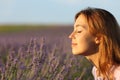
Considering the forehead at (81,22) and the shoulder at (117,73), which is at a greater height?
the forehead at (81,22)

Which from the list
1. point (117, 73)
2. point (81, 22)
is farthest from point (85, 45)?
point (117, 73)

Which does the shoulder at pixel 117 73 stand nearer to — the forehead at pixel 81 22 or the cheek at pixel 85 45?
the cheek at pixel 85 45

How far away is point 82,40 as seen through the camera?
126 inches

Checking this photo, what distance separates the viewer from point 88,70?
571cm

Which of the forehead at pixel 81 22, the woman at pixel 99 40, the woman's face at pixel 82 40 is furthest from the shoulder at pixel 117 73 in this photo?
the forehead at pixel 81 22

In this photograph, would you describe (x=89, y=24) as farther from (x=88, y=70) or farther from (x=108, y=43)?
(x=88, y=70)

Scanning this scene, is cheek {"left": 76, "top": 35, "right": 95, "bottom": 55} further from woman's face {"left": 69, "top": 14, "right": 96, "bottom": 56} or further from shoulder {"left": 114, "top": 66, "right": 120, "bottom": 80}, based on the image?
shoulder {"left": 114, "top": 66, "right": 120, "bottom": 80}

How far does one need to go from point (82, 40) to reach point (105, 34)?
0.16 m

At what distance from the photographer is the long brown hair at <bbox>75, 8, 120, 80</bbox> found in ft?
10.7

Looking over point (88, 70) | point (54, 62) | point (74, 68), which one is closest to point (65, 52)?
point (88, 70)

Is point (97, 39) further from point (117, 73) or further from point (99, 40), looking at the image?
point (117, 73)

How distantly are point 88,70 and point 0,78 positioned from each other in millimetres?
1734

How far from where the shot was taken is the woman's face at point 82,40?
3.20m

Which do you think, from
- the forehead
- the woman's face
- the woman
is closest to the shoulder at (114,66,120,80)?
the woman
